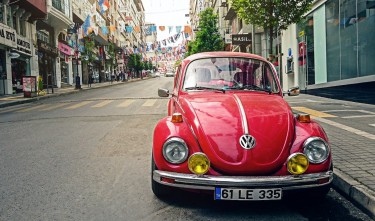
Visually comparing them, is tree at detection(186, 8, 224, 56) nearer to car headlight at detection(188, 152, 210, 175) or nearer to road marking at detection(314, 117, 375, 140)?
road marking at detection(314, 117, 375, 140)

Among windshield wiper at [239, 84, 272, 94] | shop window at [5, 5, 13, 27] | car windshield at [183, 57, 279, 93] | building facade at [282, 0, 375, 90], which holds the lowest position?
windshield wiper at [239, 84, 272, 94]

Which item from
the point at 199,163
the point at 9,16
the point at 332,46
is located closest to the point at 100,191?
the point at 199,163

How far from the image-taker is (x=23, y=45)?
28812 mm

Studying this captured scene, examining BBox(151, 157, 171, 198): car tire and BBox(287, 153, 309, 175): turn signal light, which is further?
BBox(151, 157, 171, 198): car tire

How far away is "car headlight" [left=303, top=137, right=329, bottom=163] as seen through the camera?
354 cm

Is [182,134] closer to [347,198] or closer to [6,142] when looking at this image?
[347,198]

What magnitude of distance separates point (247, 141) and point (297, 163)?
0.48 metres

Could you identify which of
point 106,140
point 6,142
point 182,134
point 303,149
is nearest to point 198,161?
point 182,134

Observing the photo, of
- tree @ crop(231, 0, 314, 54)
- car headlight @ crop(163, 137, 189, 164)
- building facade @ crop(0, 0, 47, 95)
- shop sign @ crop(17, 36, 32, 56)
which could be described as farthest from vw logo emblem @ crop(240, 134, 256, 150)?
shop sign @ crop(17, 36, 32, 56)

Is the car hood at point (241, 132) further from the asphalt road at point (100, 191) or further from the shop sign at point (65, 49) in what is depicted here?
the shop sign at point (65, 49)

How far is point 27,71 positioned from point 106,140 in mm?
25975

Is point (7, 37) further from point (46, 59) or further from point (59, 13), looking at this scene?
point (46, 59)

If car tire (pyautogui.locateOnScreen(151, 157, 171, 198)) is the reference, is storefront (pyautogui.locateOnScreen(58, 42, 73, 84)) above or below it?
→ above

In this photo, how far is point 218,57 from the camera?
530 cm
